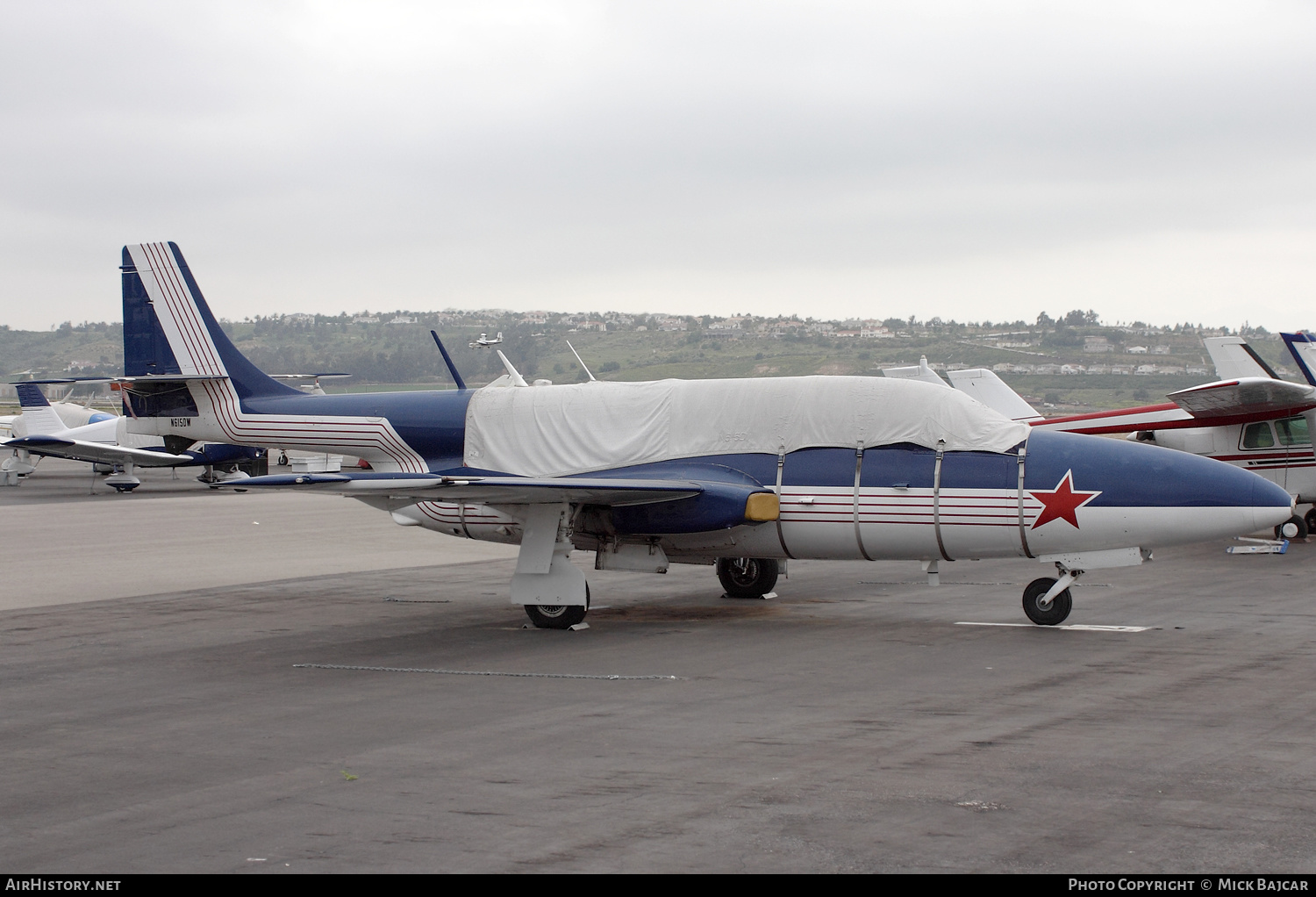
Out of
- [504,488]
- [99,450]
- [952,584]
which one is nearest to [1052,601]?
[952,584]

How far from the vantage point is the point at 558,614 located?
1386 cm

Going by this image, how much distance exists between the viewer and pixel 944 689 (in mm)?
10109

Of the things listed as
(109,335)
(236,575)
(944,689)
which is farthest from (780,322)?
(944,689)

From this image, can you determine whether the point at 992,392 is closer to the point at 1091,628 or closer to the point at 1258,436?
the point at 1258,436

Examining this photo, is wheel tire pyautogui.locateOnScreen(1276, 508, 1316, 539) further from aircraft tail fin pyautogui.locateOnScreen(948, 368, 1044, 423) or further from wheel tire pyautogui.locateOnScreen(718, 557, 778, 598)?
wheel tire pyautogui.locateOnScreen(718, 557, 778, 598)

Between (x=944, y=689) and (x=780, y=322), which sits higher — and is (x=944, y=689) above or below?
below

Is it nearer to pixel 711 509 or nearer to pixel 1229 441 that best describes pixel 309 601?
pixel 711 509

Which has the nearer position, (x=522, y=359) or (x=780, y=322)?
(x=522, y=359)

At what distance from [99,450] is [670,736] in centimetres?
3772

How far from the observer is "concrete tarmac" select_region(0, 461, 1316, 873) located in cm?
625

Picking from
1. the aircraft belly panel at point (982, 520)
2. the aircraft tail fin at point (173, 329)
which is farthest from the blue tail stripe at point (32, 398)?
the aircraft belly panel at point (982, 520)

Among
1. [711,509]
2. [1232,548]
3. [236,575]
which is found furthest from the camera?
[1232,548]
